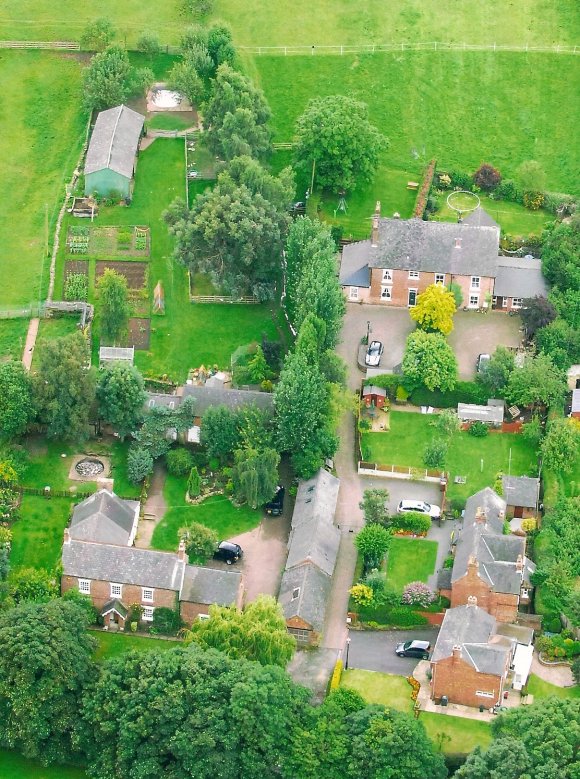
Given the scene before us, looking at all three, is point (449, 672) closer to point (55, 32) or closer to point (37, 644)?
point (37, 644)

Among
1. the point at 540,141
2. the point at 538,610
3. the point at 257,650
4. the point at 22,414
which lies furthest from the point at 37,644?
the point at 540,141

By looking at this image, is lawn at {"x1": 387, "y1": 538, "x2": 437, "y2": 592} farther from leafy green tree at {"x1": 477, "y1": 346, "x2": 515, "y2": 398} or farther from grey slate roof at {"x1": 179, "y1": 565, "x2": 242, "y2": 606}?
leafy green tree at {"x1": 477, "y1": 346, "x2": 515, "y2": 398}

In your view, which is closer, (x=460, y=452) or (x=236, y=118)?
(x=460, y=452)

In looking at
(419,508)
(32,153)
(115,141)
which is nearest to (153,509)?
(419,508)

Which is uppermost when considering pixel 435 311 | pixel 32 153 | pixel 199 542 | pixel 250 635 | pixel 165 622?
pixel 32 153

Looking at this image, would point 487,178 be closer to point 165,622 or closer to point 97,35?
point 97,35
